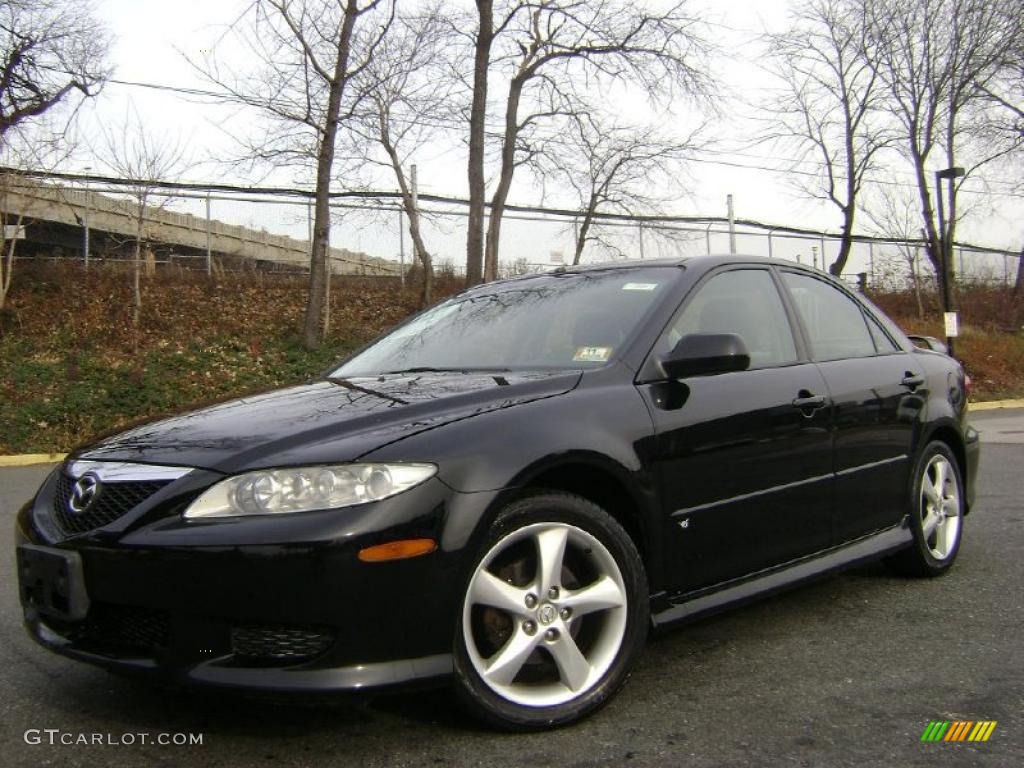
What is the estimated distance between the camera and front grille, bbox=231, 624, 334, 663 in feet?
8.00

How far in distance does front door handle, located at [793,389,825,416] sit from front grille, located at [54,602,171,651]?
7.83 feet

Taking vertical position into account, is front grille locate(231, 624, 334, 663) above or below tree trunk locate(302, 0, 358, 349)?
below

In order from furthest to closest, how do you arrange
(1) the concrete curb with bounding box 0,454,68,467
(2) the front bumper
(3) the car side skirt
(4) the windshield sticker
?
(1) the concrete curb with bounding box 0,454,68,467, (4) the windshield sticker, (3) the car side skirt, (2) the front bumper

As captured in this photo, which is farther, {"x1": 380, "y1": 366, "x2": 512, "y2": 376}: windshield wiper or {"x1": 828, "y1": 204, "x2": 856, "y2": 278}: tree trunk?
{"x1": 828, "y1": 204, "x2": 856, "y2": 278}: tree trunk

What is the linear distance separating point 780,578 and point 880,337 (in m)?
1.64

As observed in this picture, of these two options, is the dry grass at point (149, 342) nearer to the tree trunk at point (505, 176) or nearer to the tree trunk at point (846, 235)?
the tree trunk at point (505, 176)

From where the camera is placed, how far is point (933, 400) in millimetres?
4602

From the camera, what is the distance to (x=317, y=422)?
2785 mm

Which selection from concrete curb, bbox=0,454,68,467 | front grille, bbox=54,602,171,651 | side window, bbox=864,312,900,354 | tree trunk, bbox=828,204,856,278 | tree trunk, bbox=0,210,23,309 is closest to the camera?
front grille, bbox=54,602,171,651

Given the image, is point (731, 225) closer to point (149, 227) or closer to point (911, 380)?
point (149, 227)

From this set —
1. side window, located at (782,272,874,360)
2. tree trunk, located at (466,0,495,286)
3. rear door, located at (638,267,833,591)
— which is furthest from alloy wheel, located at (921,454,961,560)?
tree trunk, located at (466,0,495,286)

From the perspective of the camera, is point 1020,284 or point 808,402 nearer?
point 808,402

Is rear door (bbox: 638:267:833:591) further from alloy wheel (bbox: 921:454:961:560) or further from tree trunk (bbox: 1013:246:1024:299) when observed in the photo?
tree trunk (bbox: 1013:246:1024:299)

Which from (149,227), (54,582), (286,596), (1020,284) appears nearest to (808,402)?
(286,596)
